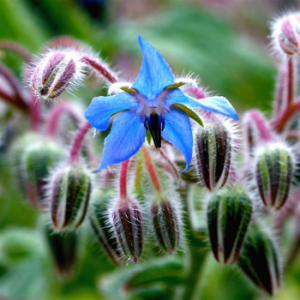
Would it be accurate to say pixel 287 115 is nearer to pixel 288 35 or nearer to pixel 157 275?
pixel 288 35

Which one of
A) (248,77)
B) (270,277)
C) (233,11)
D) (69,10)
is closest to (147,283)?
(270,277)

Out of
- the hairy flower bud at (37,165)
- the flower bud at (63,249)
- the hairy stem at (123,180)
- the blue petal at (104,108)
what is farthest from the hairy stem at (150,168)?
the flower bud at (63,249)

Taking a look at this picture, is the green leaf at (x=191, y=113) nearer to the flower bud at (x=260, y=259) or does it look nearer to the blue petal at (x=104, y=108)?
the blue petal at (x=104, y=108)

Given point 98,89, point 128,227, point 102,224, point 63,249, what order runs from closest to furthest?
point 128,227, point 102,224, point 63,249, point 98,89

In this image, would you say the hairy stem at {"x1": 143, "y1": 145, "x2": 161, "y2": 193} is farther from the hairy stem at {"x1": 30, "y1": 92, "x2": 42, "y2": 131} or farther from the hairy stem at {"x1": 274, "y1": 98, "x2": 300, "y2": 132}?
the hairy stem at {"x1": 30, "y1": 92, "x2": 42, "y2": 131}

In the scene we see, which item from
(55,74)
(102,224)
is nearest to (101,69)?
(55,74)

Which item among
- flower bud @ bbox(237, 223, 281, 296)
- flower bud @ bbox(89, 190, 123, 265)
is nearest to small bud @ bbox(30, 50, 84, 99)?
flower bud @ bbox(89, 190, 123, 265)
